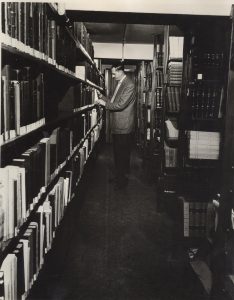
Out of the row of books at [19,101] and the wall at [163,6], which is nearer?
the row of books at [19,101]

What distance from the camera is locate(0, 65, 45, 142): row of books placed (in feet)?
4.11

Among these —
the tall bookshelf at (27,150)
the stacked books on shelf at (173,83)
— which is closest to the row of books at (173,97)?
the stacked books on shelf at (173,83)

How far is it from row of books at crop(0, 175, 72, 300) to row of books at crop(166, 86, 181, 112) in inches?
73.9

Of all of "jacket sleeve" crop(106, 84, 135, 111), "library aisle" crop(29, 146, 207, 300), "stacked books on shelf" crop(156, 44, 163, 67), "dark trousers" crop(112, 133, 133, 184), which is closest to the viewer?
"library aisle" crop(29, 146, 207, 300)

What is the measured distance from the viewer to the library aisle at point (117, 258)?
85.8 inches

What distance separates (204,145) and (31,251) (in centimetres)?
168

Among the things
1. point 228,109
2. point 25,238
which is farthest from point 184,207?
point 25,238

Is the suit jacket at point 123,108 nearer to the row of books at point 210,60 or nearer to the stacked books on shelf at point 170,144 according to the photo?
the stacked books on shelf at point 170,144

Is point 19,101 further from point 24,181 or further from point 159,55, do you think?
point 159,55

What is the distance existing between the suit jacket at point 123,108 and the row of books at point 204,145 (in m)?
1.76

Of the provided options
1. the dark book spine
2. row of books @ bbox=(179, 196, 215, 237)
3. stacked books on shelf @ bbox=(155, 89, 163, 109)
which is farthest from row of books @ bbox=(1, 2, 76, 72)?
stacked books on shelf @ bbox=(155, 89, 163, 109)

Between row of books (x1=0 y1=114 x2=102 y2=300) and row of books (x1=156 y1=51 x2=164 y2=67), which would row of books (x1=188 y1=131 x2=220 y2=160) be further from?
row of books (x1=156 y1=51 x2=164 y2=67)

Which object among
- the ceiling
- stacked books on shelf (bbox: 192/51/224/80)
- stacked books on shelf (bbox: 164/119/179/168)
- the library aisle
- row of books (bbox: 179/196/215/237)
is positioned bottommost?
the library aisle

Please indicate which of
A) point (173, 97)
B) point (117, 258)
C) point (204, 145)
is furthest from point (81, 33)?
point (117, 258)
